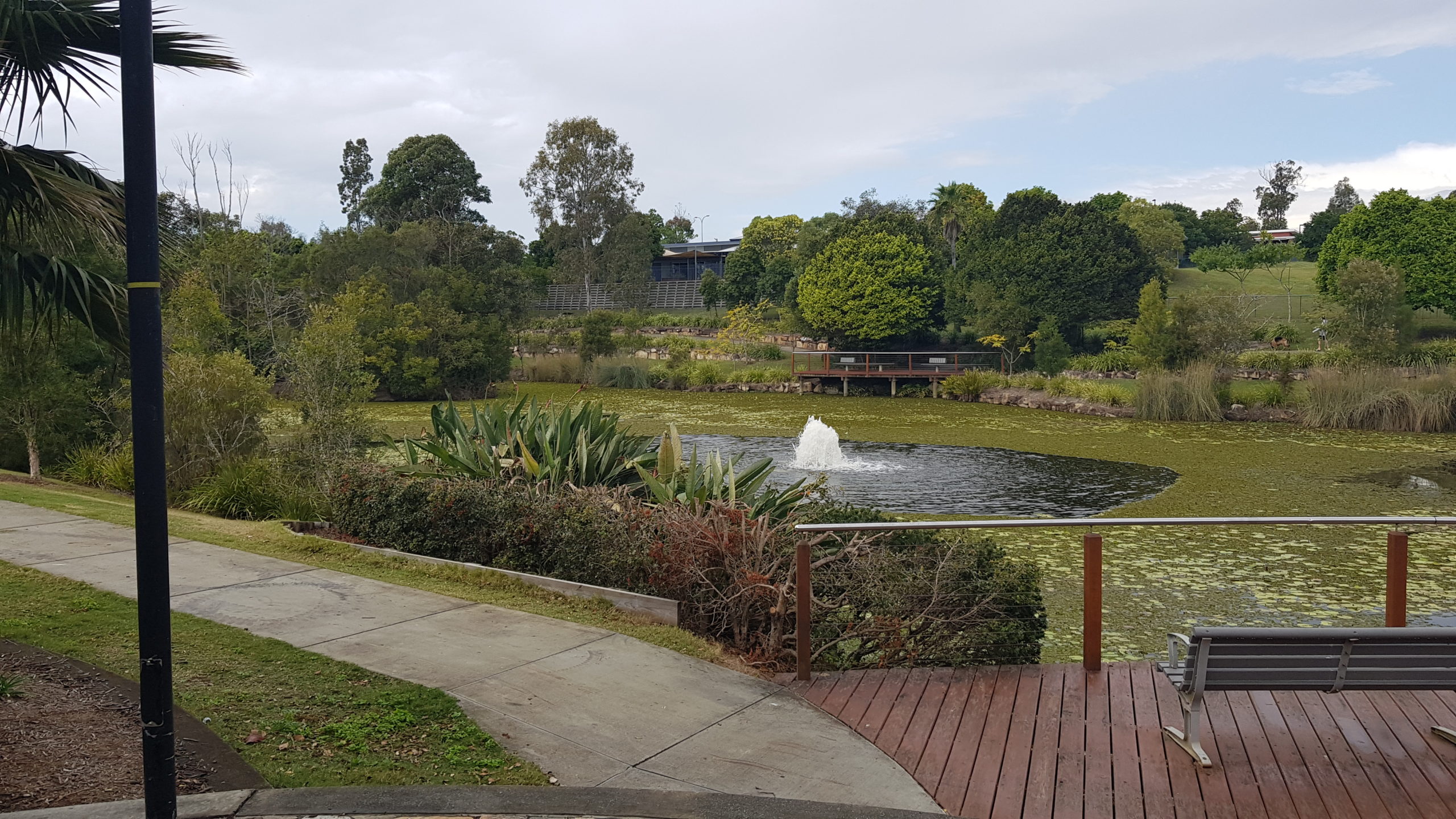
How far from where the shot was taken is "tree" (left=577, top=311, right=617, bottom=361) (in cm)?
3575

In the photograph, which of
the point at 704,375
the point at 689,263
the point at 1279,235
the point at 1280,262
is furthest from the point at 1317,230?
the point at 704,375

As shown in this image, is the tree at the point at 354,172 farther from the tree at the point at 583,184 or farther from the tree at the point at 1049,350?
the tree at the point at 1049,350

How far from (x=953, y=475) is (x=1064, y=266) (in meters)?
27.3

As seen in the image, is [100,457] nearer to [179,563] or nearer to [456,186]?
[179,563]

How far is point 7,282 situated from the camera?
15.5ft

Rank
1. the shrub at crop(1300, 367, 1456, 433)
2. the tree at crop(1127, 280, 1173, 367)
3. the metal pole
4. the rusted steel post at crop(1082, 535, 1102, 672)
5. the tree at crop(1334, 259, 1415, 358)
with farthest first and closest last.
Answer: the tree at crop(1334, 259, 1415, 358)
the tree at crop(1127, 280, 1173, 367)
the shrub at crop(1300, 367, 1456, 433)
the rusted steel post at crop(1082, 535, 1102, 672)
the metal pole

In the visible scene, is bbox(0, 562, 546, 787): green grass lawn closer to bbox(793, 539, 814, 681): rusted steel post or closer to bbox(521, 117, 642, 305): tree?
bbox(793, 539, 814, 681): rusted steel post

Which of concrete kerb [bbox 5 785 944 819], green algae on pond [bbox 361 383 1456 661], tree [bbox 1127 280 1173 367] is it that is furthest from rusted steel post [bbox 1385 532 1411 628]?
tree [bbox 1127 280 1173 367]

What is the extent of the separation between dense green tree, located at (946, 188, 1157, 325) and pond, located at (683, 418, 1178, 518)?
22907mm

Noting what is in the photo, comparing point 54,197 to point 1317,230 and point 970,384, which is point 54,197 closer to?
point 970,384

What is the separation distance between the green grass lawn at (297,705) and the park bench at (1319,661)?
264 centimetres

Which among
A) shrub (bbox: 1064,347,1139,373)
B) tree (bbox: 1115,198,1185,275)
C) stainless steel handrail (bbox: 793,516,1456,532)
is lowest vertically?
stainless steel handrail (bbox: 793,516,1456,532)

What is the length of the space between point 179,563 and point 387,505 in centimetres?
162

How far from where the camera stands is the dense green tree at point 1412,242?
4128 centimetres
